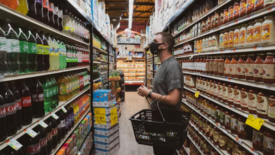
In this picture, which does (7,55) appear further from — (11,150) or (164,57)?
(164,57)

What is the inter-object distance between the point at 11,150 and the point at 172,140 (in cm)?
129

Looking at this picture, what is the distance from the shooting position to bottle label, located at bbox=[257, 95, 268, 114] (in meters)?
1.51

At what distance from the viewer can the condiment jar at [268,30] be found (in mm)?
1445

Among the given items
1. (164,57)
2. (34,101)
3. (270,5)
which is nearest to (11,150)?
(34,101)

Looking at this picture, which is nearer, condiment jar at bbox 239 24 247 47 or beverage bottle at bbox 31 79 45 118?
beverage bottle at bbox 31 79 45 118

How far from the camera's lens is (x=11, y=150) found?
1.30m

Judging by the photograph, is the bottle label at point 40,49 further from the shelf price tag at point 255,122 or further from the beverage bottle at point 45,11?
the shelf price tag at point 255,122

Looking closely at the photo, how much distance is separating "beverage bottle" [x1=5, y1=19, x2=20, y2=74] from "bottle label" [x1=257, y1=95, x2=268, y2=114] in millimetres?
2106

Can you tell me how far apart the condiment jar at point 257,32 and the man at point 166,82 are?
0.74m

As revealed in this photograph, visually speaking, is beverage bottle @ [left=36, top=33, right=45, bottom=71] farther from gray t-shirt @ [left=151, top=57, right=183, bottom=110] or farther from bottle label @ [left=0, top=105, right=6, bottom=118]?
gray t-shirt @ [left=151, top=57, right=183, bottom=110]

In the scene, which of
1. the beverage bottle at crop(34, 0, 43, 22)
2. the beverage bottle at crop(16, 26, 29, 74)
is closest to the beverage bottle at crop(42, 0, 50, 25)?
the beverage bottle at crop(34, 0, 43, 22)

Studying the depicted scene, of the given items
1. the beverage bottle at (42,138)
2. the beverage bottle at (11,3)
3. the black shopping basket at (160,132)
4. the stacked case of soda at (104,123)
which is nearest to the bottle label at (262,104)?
the black shopping basket at (160,132)

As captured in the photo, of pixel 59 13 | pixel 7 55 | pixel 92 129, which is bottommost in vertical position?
pixel 92 129

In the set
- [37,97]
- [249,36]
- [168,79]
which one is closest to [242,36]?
[249,36]
